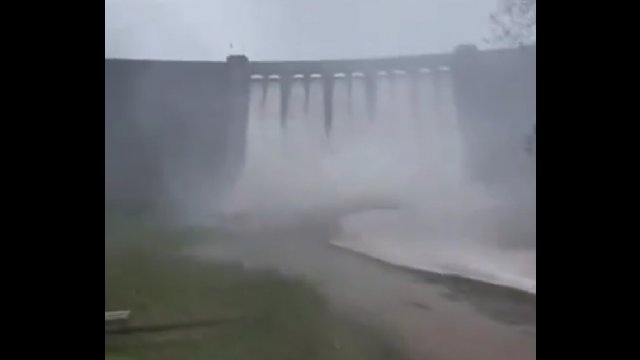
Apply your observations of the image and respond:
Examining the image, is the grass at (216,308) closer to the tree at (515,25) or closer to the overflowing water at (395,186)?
the overflowing water at (395,186)

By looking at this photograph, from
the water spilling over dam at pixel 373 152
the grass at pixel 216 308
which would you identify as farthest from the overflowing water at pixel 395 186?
the grass at pixel 216 308

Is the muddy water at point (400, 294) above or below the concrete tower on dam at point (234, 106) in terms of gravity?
below

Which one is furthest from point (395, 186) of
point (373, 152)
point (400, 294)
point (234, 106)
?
point (234, 106)

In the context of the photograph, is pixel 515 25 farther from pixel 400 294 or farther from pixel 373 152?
pixel 400 294

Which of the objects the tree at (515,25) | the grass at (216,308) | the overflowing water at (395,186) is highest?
the tree at (515,25)

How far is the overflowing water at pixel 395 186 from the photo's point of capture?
106 centimetres

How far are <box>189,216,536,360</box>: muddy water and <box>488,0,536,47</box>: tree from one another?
0.44 meters

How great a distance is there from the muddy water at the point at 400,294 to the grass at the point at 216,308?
0.03m

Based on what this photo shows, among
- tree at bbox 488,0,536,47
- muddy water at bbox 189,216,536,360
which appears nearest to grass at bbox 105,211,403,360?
A: muddy water at bbox 189,216,536,360
